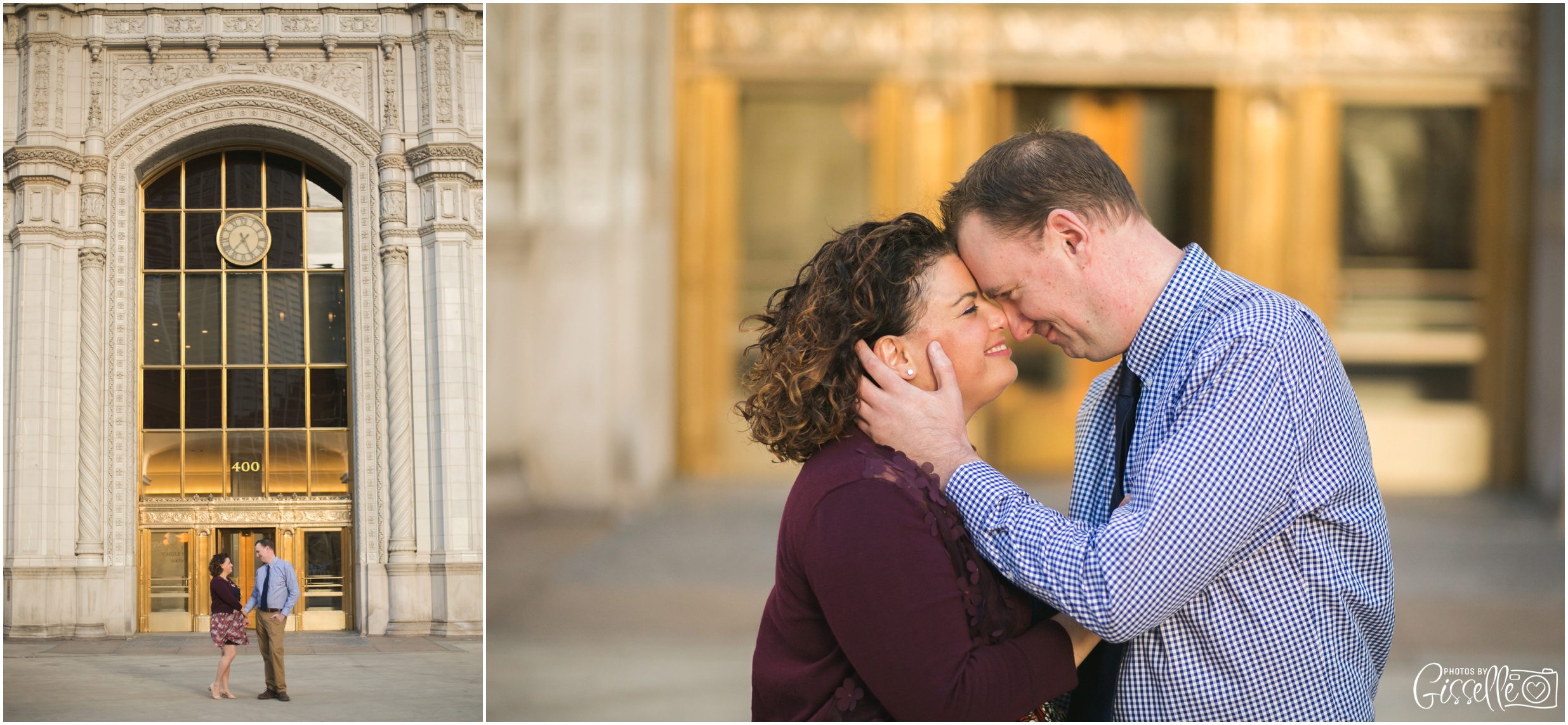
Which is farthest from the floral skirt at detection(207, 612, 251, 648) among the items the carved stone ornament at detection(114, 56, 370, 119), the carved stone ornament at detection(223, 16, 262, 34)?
the carved stone ornament at detection(223, 16, 262, 34)

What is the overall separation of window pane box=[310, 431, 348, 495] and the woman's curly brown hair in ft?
5.61

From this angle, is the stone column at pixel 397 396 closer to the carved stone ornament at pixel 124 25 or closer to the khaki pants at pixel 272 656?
the khaki pants at pixel 272 656

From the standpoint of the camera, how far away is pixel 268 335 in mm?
3342

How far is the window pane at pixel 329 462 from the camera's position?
334 cm

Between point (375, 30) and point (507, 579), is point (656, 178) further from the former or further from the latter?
point (375, 30)

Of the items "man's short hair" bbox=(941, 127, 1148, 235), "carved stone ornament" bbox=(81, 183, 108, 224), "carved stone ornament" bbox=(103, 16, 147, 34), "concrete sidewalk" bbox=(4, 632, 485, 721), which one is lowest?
"concrete sidewalk" bbox=(4, 632, 485, 721)

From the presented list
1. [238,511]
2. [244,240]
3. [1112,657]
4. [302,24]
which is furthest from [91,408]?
[1112,657]

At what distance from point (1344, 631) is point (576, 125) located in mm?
5984

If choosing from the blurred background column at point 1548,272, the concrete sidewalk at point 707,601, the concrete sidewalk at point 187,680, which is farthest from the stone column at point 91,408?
the blurred background column at point 1548,272

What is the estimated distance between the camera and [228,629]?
131 inches

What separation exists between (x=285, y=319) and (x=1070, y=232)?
227cm

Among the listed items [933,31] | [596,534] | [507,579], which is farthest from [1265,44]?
[507,579]

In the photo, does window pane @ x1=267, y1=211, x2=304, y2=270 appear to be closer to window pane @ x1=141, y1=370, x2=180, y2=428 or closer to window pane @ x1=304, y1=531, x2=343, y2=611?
window pane @ x1=141, y1=370, x2=180, y2=428

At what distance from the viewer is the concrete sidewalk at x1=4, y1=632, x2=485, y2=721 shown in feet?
10.9
